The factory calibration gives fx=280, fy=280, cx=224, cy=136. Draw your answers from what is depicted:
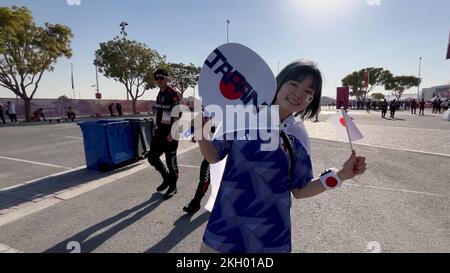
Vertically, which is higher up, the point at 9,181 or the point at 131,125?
the point at 131,125

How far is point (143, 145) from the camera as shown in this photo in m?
7.59

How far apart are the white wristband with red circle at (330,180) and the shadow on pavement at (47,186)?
4728 mm

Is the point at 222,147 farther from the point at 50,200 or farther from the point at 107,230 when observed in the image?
the point at 50,200

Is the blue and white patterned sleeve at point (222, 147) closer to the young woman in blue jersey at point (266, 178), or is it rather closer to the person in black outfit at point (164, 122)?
the young woman in blue jersey at point (266, 178)

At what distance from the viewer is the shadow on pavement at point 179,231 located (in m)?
3.14

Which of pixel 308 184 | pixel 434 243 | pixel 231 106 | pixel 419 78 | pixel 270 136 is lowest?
pixel 434 243

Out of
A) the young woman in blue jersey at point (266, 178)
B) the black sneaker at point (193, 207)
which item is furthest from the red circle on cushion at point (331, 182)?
the black sneaker at point (193, 207)

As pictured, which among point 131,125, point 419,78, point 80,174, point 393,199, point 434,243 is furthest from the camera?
point 419,78

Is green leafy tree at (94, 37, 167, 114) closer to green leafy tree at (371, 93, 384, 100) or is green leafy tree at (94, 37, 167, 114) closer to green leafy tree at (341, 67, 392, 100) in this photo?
green leafy tree at (341, 67, 392, 100)

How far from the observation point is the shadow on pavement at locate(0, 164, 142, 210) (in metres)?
4.55

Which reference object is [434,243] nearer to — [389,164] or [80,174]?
[389,164]

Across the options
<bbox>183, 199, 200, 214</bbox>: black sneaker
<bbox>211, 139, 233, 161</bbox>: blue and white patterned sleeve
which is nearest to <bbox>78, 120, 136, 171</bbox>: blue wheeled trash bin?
<bbox>183, 199, 200, 214</bbox>: black sneaker
